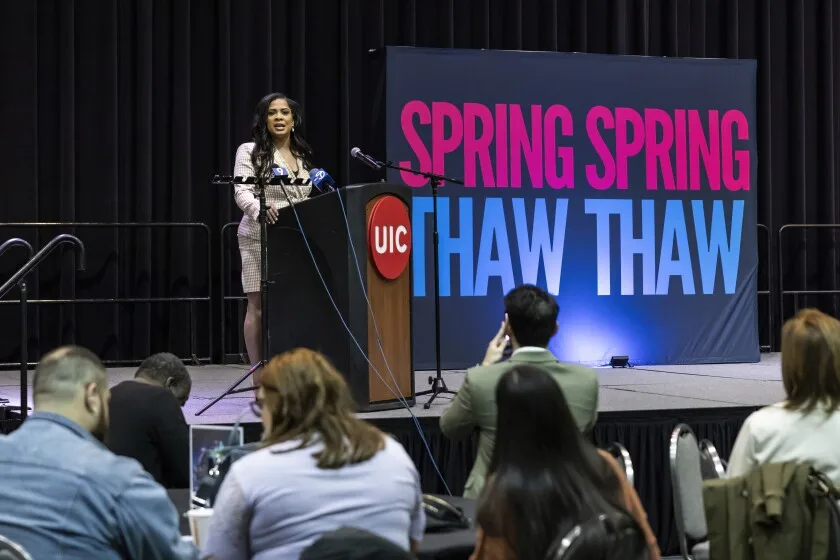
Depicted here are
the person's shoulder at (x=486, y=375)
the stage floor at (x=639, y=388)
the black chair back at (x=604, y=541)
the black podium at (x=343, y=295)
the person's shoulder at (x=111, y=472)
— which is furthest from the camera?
the stage floor at (x=639, y=388)

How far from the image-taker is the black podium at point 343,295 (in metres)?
5.23

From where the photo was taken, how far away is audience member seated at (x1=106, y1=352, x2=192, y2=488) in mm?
3846

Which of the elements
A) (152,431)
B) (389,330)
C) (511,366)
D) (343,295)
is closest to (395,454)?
(511,366)

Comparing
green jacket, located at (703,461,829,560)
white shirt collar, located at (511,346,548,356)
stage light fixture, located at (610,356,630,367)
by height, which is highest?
white shirt collar, located at (511,346,548,356)

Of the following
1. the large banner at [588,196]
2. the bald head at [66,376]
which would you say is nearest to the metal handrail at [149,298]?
the large banner at [588,196]

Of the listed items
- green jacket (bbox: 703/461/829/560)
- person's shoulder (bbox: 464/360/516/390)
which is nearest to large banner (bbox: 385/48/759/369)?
person's shoulder (bbox: 464/360/516/390)

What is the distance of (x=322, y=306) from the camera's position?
541cm

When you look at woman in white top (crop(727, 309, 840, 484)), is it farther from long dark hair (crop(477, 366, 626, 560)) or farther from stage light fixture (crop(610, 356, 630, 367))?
stage light fixture (crop(610, 356, 630, 367))

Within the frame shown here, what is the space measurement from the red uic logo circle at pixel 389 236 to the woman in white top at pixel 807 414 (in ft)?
8.19

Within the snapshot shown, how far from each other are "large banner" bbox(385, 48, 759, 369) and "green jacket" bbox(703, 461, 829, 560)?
434cm

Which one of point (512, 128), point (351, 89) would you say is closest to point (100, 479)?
point (512, 128)

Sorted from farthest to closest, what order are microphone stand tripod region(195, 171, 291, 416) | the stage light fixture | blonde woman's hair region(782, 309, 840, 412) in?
the stage light fixture, microphone stand tripod region(195, 171, 291, 416), blonde woman's hair region(782, 309, 840, 412)

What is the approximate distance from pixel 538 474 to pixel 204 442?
0.98 m

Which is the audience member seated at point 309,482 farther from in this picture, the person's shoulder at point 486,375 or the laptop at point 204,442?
the person's shoulder at point 486,375
